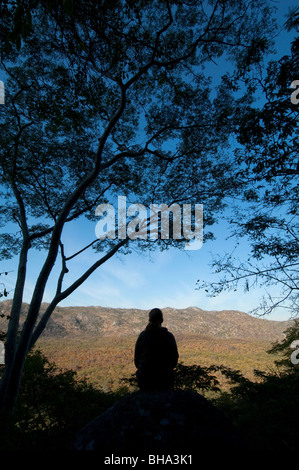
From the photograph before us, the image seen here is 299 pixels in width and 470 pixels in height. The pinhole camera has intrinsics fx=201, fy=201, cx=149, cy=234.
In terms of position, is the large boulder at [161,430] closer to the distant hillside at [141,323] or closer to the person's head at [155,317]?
the person's head at [155,317]

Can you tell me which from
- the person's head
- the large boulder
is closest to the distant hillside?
the person's head

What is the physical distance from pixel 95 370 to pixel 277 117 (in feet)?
103

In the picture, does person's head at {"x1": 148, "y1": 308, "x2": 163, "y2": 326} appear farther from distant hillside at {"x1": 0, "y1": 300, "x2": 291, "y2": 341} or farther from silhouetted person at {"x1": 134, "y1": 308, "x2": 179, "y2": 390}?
distant hillside at {"x1": 0, "y1": 300, "x2": 291, "y2": 341}

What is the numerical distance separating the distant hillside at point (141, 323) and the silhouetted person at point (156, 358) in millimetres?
66516

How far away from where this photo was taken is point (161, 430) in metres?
2.28

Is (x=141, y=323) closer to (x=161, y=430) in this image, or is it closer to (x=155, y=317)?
(x=155, y=317)

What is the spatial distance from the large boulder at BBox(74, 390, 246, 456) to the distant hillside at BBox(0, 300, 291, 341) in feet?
220

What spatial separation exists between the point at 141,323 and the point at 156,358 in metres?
80.4

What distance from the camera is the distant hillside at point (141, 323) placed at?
214ft

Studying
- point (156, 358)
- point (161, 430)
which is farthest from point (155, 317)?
point (161, 430)

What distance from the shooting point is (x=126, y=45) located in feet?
17.1

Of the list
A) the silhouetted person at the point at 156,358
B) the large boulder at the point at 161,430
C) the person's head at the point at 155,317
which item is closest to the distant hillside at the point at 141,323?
the silhouetted person at the point at 156,358

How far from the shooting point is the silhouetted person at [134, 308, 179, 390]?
132 inches
